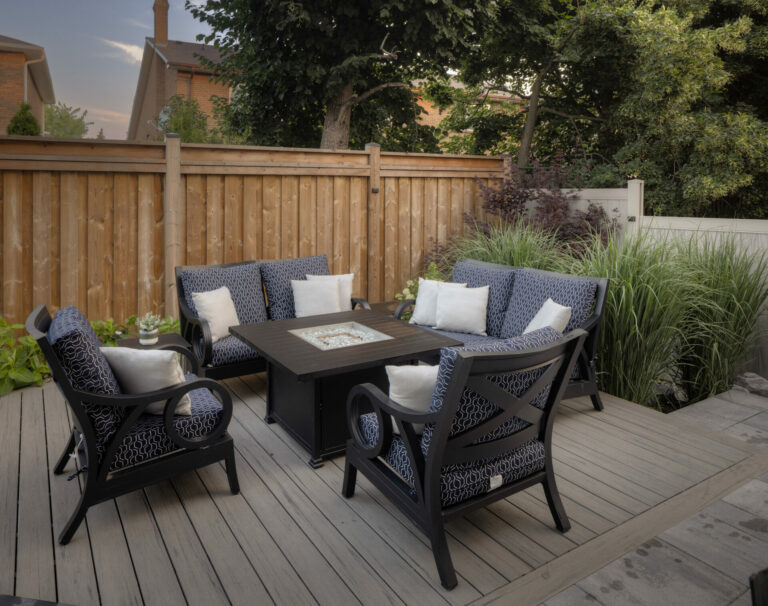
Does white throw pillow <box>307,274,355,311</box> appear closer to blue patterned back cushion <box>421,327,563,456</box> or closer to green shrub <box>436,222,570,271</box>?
green shrub <box>436,222,570,271</box>

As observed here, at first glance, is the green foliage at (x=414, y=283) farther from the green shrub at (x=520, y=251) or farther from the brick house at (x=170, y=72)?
the brick house at (x=170, y=72)

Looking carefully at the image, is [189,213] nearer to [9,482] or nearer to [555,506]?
[9,482]

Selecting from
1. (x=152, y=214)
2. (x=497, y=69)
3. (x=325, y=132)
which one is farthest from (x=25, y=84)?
(x=152, y=214)

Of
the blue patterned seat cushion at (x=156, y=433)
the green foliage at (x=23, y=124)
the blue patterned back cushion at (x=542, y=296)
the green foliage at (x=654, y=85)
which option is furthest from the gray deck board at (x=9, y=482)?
the green foliage at (x=23, y=124)

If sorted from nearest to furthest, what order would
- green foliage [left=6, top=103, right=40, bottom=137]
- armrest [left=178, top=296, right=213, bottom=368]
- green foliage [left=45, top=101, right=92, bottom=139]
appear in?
armrest [left=178, top=296, right=213, bottom=368], green foliage [left=6, top=103, right=40, bottom=137], green foliage [left=45, top=101, right=92, bottom=139]

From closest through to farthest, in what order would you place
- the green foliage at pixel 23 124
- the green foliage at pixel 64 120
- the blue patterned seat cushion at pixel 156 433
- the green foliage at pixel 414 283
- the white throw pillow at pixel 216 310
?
1. the blue patterned seat cushion at pixel 156 433
2. the white throw pillow at pixel 216 310
3. the green foliage at pixel 414 283
4. the green foliage at pixel 23 124
5. the green foliage at pixel 64 120

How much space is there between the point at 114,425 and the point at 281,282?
233 centimetres

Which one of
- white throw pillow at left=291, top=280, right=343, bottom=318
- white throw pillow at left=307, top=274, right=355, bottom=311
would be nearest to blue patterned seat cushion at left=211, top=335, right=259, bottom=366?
white throw pillow at left=291, top=280, right=343, bottom=318

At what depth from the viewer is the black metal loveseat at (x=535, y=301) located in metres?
3.64

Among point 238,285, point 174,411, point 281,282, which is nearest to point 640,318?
point 281,282

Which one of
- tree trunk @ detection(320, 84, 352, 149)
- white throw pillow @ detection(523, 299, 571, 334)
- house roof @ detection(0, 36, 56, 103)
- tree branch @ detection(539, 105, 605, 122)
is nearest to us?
white throw pillow @ detection(523, 299, 571, 334)

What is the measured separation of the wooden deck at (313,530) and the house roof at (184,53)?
54.5 feet

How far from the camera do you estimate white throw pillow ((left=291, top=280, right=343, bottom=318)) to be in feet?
14.5

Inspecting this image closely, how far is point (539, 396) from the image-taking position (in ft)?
7.36
